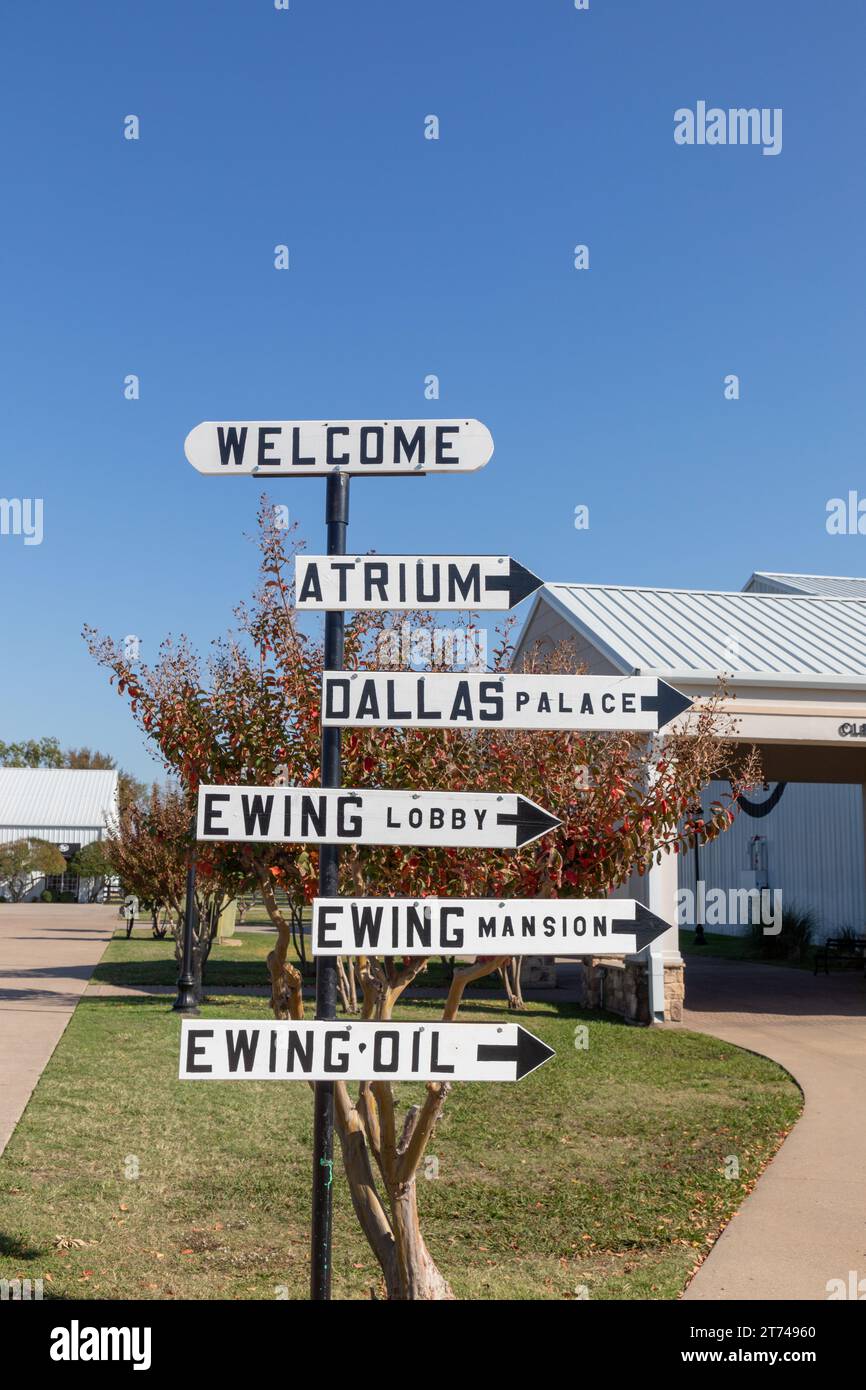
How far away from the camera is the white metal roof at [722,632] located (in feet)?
50.9

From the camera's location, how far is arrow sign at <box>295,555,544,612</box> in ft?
13.3

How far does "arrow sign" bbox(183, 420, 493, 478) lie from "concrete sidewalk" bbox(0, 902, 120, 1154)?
6383mm

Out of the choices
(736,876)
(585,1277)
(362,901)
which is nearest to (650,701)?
(362,901)

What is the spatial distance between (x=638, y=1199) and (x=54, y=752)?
3450 inches

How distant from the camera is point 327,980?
3887 mm

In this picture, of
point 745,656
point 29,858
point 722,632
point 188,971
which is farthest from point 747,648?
point 29,858

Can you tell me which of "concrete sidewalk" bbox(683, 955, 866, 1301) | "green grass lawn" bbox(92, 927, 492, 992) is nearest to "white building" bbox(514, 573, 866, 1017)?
"concrete sidewalk" bbox(683, 955, 866, 1301)

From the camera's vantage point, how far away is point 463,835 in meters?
3.96

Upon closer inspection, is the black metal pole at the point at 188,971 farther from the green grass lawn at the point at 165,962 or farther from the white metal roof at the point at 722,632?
the white metal roof at the point at 722,632

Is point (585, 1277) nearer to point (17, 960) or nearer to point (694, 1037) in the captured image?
point (694, 1037)

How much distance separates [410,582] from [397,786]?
122cm

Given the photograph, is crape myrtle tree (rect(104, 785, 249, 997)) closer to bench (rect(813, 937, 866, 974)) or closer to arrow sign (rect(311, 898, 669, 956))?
arrow sign (rect(311, 898, 669, 956))

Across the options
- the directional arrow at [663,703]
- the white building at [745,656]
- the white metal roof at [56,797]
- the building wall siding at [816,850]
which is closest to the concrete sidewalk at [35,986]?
the white building at [745,656]

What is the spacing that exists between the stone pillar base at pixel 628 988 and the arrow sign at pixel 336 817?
1183cm
